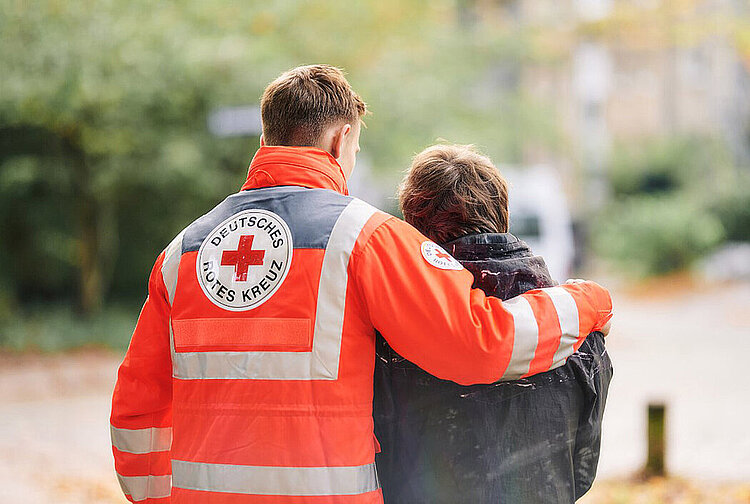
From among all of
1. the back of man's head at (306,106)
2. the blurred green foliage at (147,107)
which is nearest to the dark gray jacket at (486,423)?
the back of man's head at (306,106)

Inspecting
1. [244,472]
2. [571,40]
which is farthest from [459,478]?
[571,40]

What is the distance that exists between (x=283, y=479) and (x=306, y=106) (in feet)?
2.75

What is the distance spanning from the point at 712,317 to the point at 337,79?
16.9 meters

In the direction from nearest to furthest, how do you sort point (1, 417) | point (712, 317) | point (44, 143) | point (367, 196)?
point (1, 417) → point (44, 143) → point (367, 196) → point (712, 317)

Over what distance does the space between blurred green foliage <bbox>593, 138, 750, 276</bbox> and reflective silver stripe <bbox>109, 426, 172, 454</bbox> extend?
789 inches

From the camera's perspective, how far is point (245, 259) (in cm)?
210

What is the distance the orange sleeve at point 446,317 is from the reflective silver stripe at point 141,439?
717 millimetres

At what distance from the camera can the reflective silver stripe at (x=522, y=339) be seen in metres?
2.01

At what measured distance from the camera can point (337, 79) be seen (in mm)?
2225

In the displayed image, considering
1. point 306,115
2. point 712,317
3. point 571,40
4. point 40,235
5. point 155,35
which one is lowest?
point 712,317

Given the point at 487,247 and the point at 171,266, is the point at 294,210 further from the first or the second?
the point at 487,247

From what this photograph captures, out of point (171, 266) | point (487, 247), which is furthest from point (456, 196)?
point (171, 266)

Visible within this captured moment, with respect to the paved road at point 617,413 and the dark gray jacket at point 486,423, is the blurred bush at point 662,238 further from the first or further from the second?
the dark gray jacket at point 486,423

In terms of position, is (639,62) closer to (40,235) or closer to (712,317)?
(712,317)
